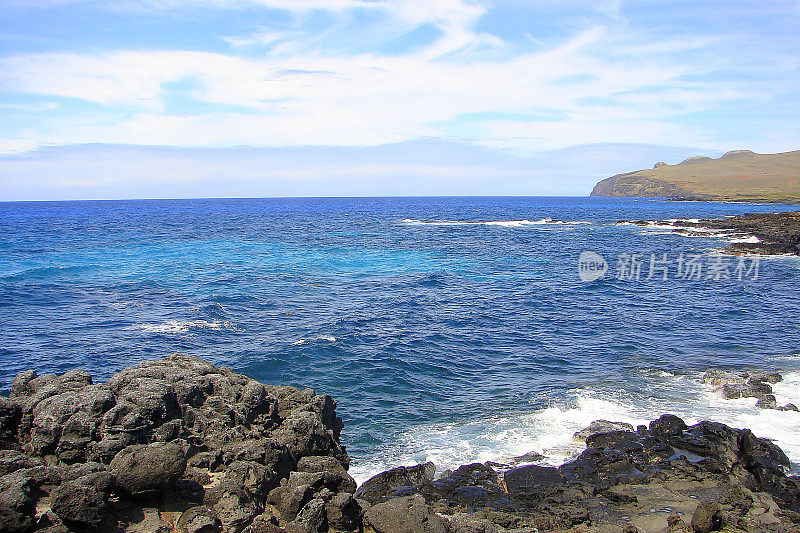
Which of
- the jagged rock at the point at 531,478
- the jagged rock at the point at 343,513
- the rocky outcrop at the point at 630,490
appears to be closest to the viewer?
the jagged rock at the point at 343,513

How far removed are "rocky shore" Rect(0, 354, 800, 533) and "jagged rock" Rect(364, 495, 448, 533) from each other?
0.03m

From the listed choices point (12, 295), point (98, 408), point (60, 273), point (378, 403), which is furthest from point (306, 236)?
point (98, 408)

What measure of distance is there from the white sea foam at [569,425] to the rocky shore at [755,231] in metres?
50.2

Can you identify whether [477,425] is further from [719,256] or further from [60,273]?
[719,256]

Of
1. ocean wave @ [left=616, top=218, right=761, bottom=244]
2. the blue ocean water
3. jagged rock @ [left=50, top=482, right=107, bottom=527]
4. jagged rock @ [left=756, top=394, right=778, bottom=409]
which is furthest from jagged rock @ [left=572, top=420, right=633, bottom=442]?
ocean wave @ [left=616, top=218, right=761, bottom=244]

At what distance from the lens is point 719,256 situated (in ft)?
205

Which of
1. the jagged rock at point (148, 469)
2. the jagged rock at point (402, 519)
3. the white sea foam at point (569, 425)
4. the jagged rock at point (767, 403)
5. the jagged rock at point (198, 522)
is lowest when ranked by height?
the white sea foam at point (569, 425)

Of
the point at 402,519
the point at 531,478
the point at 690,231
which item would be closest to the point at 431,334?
the point at 531,478

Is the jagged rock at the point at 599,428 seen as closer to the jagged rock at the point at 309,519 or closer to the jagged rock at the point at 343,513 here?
the jagged rock at the point at 343,513

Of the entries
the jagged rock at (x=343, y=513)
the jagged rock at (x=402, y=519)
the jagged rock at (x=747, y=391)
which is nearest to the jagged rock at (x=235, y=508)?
the jagged rock at (x=343, y=513)

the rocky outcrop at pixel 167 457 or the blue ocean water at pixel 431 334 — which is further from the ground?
the rocky outcrop at pixel 167 457

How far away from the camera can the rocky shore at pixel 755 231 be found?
215 feet

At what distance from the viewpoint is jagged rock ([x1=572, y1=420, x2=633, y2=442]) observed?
18453mm

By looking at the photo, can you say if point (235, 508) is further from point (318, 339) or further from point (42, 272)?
point (42, 272)
